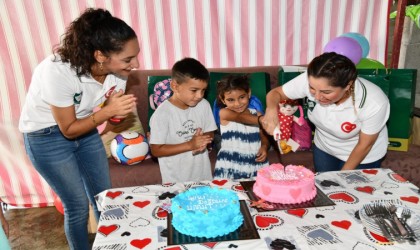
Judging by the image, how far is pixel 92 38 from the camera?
5.77 feet

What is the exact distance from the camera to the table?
1.31 meters

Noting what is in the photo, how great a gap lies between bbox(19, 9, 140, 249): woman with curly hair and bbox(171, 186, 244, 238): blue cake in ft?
2.01

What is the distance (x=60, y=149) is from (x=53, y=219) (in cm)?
163

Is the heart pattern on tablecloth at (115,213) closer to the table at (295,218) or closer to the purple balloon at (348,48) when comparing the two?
the table at (295,218)

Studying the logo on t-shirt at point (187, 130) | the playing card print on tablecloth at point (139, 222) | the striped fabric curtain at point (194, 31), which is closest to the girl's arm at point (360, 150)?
the logo on t-shirt at point (187, 130)

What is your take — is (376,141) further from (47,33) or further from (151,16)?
(47,33)

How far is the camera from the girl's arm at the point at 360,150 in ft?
6.81

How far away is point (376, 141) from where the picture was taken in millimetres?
2260

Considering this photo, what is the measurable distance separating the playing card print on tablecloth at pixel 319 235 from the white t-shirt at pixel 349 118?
89cm

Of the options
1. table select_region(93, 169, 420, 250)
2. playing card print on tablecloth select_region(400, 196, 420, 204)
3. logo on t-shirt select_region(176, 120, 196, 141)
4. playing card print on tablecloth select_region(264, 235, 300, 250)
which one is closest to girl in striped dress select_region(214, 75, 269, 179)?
A: logo on t-shirt select_region(176, 120, 196, 141)

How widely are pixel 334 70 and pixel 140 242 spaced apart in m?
1.25

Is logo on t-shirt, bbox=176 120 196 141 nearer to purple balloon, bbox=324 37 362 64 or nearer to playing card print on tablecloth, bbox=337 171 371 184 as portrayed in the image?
playing card print on tablecloth, bbox=337 171 371 184

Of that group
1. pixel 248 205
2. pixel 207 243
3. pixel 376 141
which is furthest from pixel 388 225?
pixel 376 141

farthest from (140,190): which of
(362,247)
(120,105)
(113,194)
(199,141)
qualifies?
(362,247)
